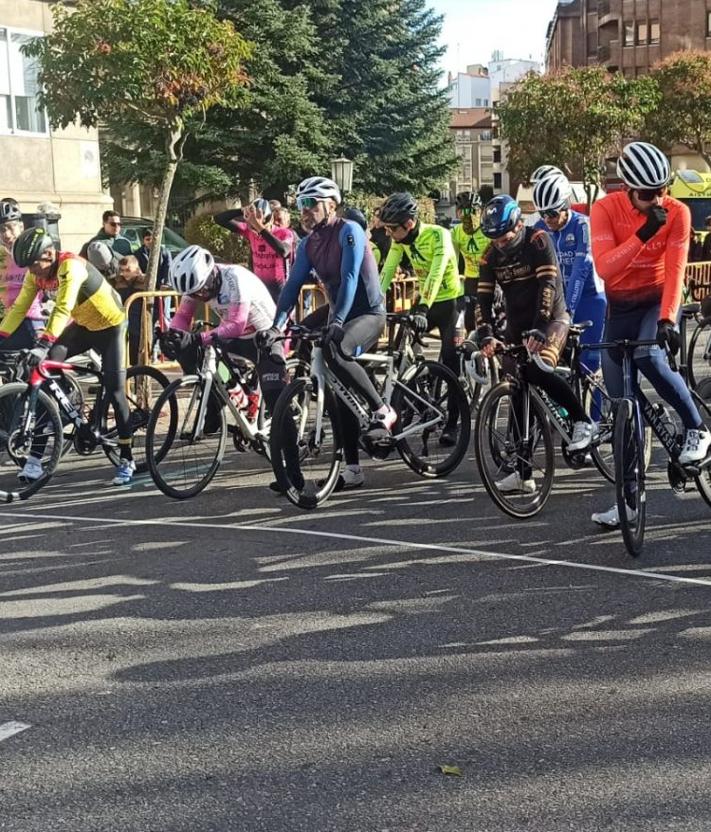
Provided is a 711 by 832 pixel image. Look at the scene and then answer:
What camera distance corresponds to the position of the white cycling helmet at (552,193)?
8727 millimetres

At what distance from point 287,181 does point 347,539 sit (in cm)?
2944

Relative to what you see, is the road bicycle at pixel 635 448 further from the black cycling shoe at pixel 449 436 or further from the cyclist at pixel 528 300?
the black cycling shoe at pixel 449 436

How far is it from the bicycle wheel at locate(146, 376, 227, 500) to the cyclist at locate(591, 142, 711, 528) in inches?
111

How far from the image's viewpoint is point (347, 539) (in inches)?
294

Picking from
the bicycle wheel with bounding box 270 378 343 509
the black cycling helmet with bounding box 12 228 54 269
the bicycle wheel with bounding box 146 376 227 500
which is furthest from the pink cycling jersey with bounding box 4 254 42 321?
the bicycle wheel with bounding box 270 378 343 509

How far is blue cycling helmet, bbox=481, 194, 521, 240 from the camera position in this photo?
7.73 meters

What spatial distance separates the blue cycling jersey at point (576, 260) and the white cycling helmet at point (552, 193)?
19cm

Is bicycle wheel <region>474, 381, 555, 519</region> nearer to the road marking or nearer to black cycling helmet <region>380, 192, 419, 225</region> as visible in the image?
the road marking

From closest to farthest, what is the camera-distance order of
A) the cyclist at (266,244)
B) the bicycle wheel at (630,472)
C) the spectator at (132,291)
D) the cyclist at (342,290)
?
the bicycle wheel at (630,472), the cyclist at (342,290), the spectator at (132,291), the cyclist at (266,244)

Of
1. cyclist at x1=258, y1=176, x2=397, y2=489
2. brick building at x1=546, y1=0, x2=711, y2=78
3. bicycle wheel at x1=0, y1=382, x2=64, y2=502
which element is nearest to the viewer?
cyclist at x1=258, y1=176, x2=397, y2=489

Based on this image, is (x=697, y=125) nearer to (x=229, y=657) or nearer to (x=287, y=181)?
(x=287, y=181)

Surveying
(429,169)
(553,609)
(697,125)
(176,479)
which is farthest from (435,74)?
(553,609)

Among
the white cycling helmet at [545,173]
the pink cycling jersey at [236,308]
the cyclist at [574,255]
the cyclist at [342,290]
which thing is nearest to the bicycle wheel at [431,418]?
the cyclist at [342,290]

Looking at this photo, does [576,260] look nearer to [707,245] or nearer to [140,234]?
[707,245]
